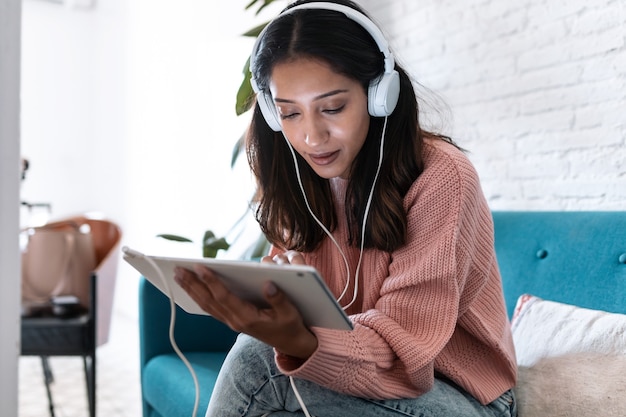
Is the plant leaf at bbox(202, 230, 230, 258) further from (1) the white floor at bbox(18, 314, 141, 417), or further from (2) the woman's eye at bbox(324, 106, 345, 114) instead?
(2) the woman's eye at bbox(324, 106, 345, 114)

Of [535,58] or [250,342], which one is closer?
[250,342]

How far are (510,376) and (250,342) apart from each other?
445mm

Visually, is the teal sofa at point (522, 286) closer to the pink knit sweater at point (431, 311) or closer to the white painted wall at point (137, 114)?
the pink knit sweater at point (431, 311)

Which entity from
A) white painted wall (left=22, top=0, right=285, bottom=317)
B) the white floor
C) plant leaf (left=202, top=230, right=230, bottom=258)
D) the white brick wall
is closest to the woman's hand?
the white brick wall

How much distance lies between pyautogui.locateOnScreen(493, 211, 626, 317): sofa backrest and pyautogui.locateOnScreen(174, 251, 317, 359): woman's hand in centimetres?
77

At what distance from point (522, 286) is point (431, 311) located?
0.62m

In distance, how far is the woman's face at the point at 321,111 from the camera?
108 centimetres

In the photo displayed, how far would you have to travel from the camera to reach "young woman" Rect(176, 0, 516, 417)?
3.29 feet

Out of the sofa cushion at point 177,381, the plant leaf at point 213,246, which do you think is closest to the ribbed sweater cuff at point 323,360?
the sofa cushion at point 177,381

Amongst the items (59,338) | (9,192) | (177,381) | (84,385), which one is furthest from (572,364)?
(84,385)

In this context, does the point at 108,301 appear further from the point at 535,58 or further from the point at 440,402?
the point at 440,402

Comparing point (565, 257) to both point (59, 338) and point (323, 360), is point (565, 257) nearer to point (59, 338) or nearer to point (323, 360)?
point (323, 360)

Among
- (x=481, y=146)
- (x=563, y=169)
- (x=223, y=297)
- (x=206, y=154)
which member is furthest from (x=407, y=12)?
(x=223, y=297)

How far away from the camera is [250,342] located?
1052 millimetres
